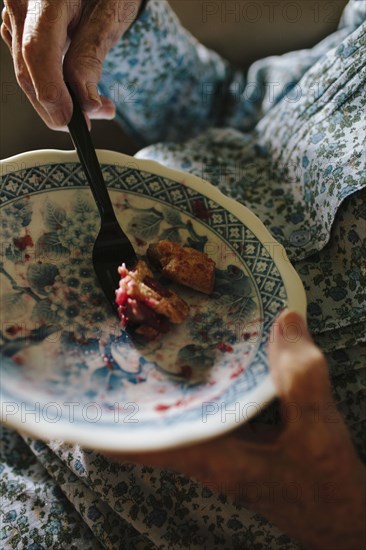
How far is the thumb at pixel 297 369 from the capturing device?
0.56 metres

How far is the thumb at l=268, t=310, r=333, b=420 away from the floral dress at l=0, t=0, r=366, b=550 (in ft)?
0.70

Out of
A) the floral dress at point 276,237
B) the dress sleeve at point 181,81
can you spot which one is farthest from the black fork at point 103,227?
the dress sleeve at point 181,81

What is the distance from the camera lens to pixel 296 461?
0.61 metres

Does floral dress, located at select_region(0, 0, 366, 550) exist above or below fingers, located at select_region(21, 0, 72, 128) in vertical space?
below

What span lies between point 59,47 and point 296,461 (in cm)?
64

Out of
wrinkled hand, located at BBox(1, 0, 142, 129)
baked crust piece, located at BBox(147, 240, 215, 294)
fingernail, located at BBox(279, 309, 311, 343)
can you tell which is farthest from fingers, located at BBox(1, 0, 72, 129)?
fingernail, located at BBox(279, 309, 311, 343)

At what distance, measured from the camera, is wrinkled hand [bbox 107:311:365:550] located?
0.57 m

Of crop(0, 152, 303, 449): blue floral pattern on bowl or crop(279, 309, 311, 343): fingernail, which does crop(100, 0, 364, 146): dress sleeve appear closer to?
crop(0, 152, 303, 449): blue floral pattern on bowl

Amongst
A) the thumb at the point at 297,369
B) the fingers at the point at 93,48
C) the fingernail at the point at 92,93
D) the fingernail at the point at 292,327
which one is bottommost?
the thumb at the point at 297,369

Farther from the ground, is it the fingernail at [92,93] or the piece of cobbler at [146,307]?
the fingernail at [92,93]

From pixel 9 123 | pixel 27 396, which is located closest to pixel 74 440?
pixel 27 396

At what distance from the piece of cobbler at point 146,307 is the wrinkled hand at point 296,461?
156 millimetres

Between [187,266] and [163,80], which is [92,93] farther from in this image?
[163,80]

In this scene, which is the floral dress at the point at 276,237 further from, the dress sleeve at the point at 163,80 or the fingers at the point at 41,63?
the fingers at the point at 41,63
